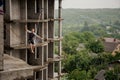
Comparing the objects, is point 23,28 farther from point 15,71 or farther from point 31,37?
point 15,71

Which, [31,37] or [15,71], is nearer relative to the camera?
[15,71]

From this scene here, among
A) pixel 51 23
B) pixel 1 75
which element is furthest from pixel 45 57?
pixel 1 75

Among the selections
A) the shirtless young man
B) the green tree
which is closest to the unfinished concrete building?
the shirtless young man

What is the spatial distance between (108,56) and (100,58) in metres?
1.80

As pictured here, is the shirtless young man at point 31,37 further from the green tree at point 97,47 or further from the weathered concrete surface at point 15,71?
the green tree at point 97,47

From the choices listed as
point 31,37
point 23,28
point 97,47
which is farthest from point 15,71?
point 97,47

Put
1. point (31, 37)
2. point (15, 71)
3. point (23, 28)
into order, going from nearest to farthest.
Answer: point (15, 71), point (31, 37), point (23, 28)

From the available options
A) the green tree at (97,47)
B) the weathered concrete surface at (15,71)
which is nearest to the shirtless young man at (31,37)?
the weathered concrete surface at (15,71)

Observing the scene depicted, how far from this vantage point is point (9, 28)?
1516 centimetres

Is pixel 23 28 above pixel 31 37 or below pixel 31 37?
above

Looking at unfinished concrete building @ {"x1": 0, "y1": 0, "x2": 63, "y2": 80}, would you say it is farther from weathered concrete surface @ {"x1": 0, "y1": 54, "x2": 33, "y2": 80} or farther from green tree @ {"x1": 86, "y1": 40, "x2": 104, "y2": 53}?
green tree @ {"x1": 86, "y1": 40, "x2": 104, "y2": 53}

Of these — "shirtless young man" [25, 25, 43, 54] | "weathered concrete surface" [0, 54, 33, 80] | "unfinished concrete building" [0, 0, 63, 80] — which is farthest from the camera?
"shirtless young man" [25, 25, 43, 54]

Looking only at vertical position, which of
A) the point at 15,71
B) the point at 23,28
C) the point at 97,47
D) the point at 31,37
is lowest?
the point at 97,47

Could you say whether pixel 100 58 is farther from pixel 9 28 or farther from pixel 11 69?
pixel 11 69
